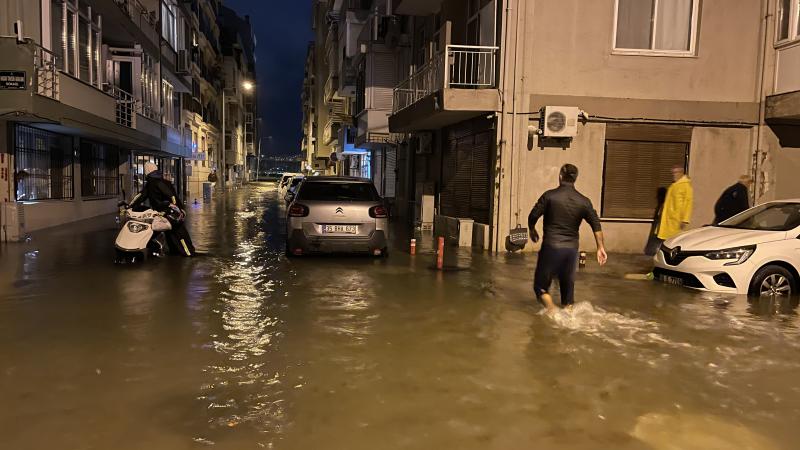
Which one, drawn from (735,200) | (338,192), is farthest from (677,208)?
(338,192)

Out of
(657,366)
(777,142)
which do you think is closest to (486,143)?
(777,142)

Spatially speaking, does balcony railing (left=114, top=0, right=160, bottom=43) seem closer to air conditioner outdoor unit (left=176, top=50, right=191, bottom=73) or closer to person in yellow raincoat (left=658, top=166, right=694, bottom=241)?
air conditioner outdoor unit (left=176, top=50, right=191, bottom=73)

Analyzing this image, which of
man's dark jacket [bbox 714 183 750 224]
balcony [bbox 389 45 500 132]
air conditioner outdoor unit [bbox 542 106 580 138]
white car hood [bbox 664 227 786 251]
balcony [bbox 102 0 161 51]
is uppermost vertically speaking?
balcony [bbox 102 0 161 51]

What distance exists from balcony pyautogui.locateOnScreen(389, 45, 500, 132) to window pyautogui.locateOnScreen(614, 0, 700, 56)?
290cm

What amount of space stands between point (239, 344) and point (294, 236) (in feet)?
16.9

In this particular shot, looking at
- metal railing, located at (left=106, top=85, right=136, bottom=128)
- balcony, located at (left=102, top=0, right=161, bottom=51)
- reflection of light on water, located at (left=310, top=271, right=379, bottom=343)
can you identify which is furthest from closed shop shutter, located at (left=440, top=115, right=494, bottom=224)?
balcony, located at (left=102, top=0, right=161, bottom=51)

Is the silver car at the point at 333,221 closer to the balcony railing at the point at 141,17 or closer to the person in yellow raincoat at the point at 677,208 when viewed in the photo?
the person in yellow raincoat at the point at 677,208

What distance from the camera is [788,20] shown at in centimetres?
1268

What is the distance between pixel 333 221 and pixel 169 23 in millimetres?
25489

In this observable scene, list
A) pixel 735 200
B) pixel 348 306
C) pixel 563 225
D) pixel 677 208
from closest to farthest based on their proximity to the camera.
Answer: pixel 563 225
pixel 348 306
pixel 677 208
pixel 735 200

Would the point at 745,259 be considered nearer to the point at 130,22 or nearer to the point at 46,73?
the point at 46,73

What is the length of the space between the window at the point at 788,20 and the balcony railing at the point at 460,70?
6035 mm

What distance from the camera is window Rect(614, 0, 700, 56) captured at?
13.2 meters

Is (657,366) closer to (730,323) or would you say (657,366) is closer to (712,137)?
(730,323)
